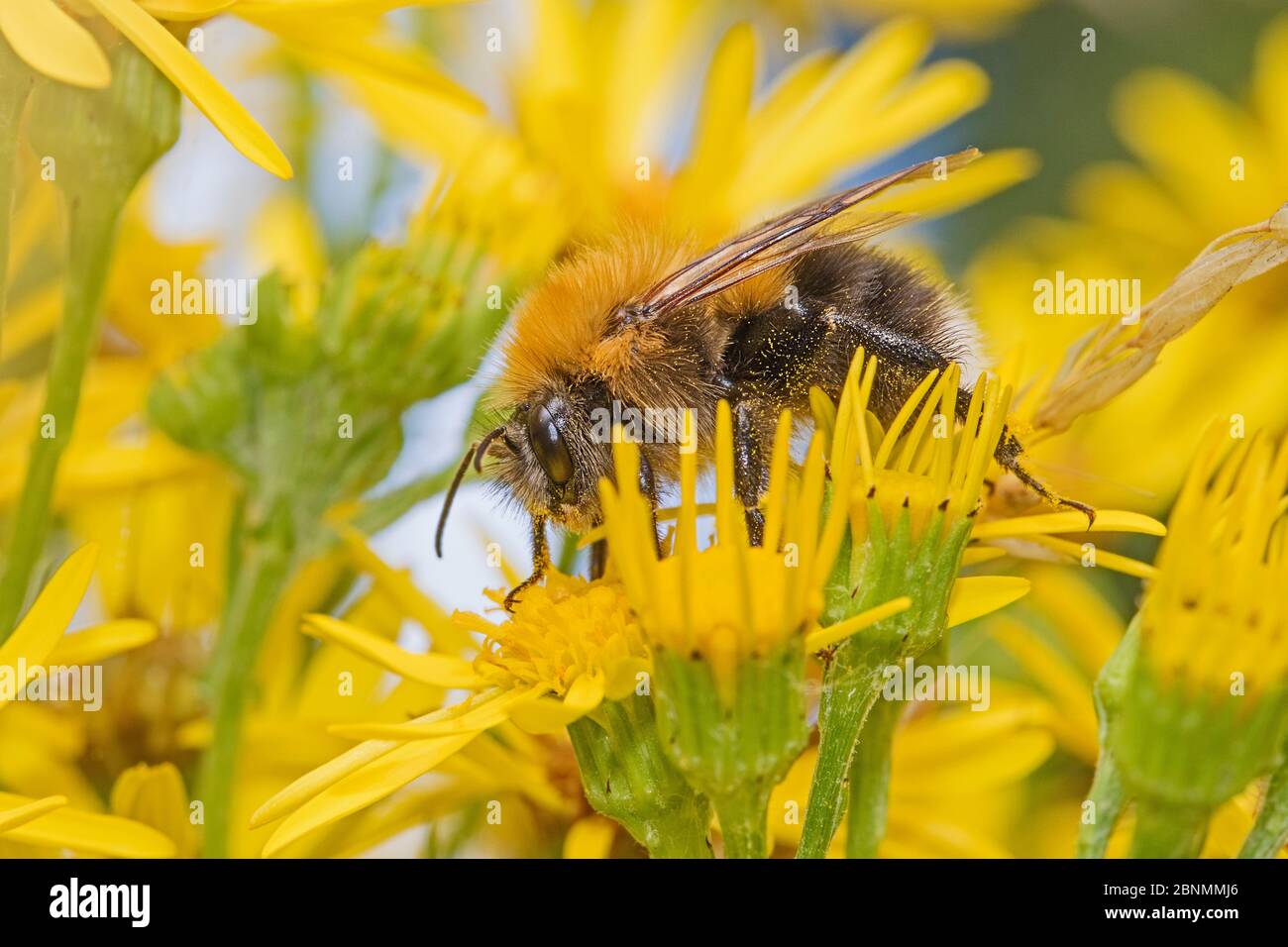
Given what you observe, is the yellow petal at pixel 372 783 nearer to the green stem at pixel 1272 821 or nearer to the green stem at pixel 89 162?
the green stem at pixel 89 162

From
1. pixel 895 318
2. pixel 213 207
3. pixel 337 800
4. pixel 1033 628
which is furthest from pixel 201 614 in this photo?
pixel 1033 628

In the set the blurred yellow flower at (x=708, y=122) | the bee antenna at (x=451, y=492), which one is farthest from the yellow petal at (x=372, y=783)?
the blurred yellow flower at (x=708, y=122)

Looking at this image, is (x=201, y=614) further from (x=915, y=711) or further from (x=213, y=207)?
(x=915, y=711)

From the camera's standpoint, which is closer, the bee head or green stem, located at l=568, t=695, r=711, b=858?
green stem, located at l=568, t=695, r=711, b=858

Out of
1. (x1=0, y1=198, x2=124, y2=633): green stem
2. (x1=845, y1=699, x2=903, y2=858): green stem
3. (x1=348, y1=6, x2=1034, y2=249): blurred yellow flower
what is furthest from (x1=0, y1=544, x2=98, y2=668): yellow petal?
(x1=348, y1=6, x2=1034, y2=249): blurred yellow flower

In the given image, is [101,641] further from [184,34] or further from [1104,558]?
[1104,558]

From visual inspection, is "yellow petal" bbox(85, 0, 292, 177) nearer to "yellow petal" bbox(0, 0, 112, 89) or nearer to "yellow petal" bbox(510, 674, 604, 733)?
"yellow petal" bbox(0, 0, 112, 89)
